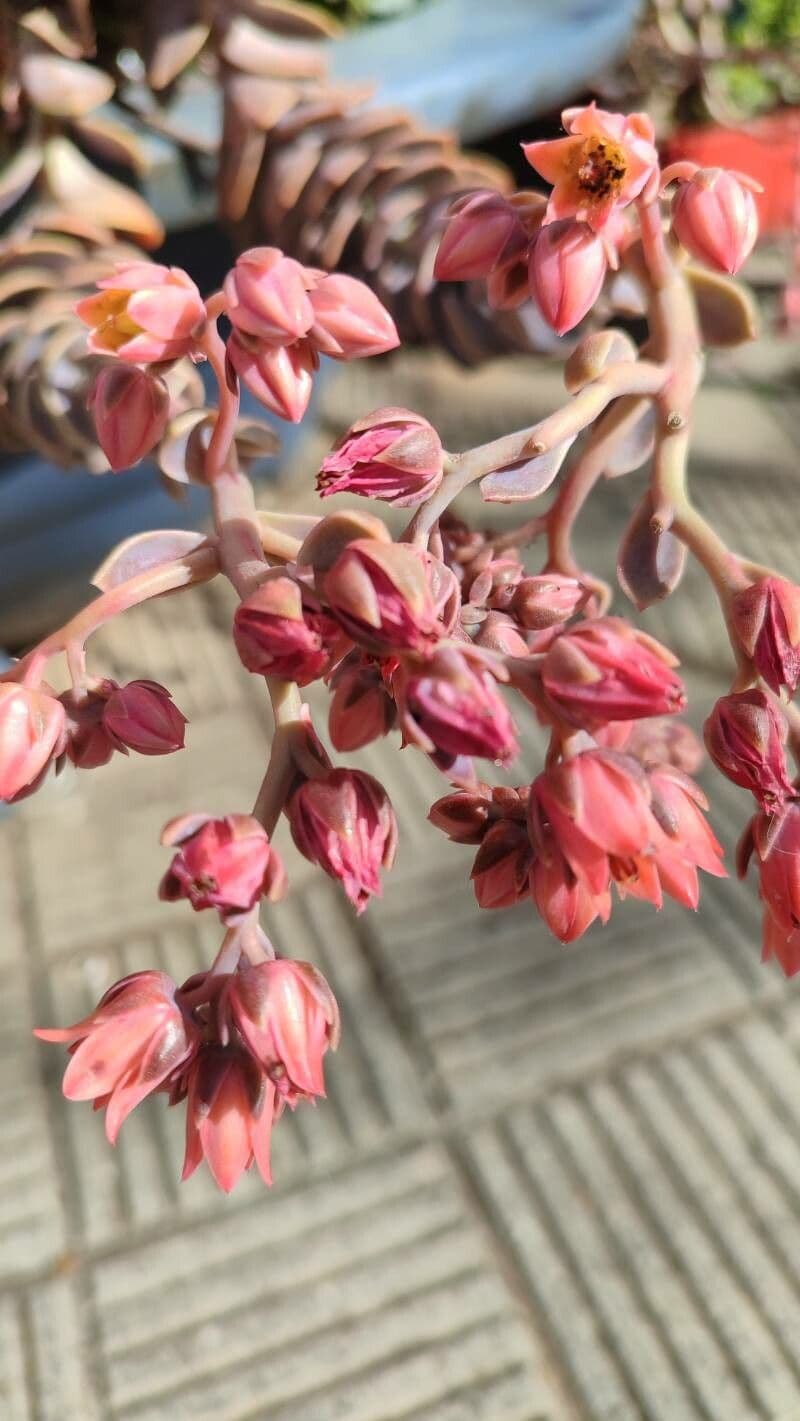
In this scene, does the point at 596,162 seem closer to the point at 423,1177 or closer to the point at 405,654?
the point at 405,654

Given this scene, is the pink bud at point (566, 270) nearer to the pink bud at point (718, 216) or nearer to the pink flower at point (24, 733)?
the pink bud at point (718, 216)

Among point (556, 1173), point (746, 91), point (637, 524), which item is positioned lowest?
point (556, 1173)

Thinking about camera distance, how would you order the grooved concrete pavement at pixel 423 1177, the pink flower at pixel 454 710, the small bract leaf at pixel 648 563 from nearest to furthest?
the pink flower at pixel 454 710 < the small bract leaf at pixel 648 563 < the grooved concrete pavement at pixel 423 1177

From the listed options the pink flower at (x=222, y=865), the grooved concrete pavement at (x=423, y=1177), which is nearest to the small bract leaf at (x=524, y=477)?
the pink flower at (x=222, y=865)

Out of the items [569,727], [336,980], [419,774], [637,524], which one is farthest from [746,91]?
[569,727]

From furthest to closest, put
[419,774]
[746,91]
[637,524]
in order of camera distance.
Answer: [746,91] → [419,774] → [637,524]

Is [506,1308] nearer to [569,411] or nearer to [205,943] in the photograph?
[205,943]

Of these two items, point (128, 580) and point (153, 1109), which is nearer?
point (128, 580)
